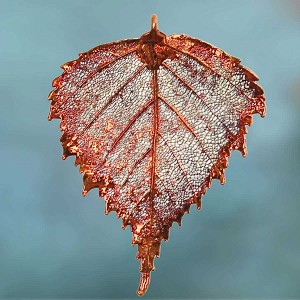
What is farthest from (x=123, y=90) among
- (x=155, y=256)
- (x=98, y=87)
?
(x=155, y=256)

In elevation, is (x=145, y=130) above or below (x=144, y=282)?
above

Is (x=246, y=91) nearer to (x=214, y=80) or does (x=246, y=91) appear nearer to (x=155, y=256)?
(x=214, y=80)

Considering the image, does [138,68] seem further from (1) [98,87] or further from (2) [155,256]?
(2) [155,256]

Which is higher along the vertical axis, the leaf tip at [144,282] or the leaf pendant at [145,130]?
the leaf pendant at [145,130]

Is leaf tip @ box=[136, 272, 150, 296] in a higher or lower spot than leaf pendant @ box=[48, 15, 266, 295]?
lower

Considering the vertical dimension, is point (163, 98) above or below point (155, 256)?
above

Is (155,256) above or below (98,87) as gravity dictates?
below
